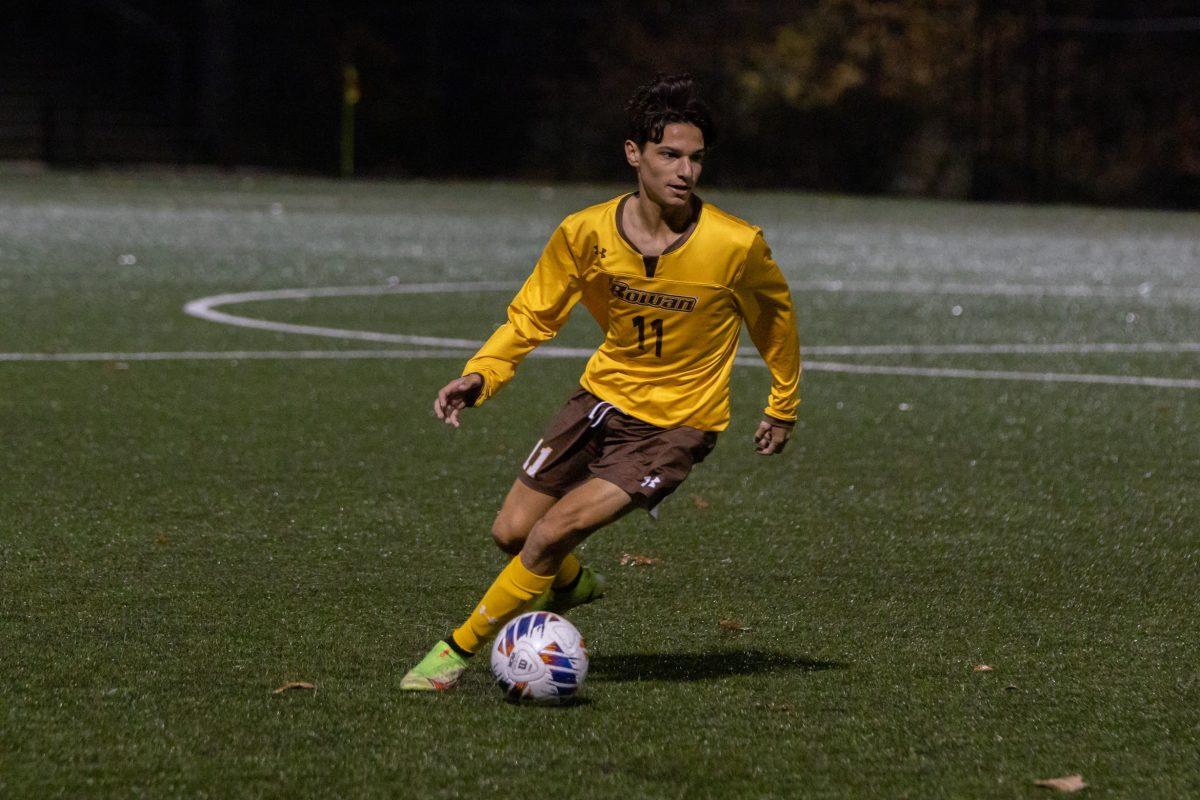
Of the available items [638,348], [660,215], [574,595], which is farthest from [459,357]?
[660,215]

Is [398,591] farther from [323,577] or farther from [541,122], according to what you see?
[541,122]

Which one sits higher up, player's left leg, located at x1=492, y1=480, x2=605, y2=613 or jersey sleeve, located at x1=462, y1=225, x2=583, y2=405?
jersey sleeve, located at x1=462, y1=225, x2=583, y2=405

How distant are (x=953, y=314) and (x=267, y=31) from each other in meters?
29.0

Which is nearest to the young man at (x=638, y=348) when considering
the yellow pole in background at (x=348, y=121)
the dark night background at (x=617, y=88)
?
the dark night background at (x=617, y=88)

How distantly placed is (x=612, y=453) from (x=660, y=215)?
65 centimetres

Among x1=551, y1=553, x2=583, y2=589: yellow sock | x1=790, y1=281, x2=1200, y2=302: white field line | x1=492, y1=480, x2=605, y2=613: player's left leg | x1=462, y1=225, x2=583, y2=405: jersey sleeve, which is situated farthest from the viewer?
x1=790, y1=281, x2=1200, y2=302: white field line

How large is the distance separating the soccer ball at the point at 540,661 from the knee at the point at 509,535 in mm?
422

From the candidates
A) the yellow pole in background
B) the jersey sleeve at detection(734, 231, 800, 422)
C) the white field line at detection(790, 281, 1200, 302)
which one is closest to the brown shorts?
the jersey sleeve at detection(734, 231, 800, 422)

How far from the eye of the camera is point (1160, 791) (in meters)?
4.19

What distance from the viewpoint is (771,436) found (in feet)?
17.7

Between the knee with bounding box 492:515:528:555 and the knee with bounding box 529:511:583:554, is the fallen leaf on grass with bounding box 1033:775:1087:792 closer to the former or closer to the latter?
the knee with bounding box 529:511:583:554

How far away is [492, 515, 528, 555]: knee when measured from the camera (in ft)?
17.6

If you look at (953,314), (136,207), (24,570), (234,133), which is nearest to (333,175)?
(234,133)

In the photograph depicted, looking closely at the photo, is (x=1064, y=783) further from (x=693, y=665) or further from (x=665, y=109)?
Result: (x=665, y=109)
